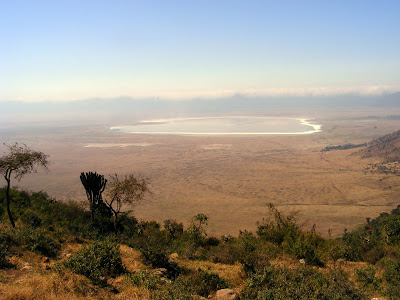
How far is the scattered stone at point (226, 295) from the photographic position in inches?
234

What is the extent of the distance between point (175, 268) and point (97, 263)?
2.13m

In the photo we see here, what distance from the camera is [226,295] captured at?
6.02 m

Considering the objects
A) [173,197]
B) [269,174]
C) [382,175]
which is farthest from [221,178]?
[382,175]

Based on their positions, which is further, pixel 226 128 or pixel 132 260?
pixel 226 128

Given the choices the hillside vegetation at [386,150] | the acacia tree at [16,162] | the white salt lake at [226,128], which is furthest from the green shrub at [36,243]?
the white salt lake at [226,128]

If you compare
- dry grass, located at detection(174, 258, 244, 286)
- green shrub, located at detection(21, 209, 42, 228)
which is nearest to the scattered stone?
dry grass, located at detection(174, 258, 244, 286)

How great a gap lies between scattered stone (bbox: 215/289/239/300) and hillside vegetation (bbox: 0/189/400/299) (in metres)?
0.17

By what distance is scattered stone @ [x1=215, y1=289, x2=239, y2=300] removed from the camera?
5.94 meters

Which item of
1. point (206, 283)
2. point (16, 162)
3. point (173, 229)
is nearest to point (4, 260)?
point (206, 283)

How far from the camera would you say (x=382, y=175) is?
146ft

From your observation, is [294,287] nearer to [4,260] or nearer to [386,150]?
[4,260]

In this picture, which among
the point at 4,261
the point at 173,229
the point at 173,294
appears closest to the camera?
the point at 173,294

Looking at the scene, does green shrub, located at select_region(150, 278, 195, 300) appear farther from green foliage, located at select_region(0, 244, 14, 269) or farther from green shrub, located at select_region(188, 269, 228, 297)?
green foliage, located at select_region(0, 244, 14, 269)

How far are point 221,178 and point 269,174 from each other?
7735 mm
